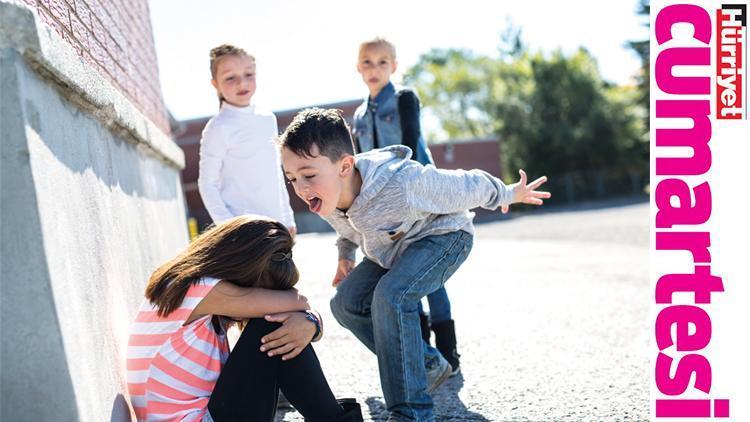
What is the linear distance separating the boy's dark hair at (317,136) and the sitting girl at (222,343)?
42 centimetres

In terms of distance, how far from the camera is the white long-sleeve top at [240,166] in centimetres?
396

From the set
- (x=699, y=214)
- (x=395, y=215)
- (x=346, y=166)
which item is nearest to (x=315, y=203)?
(x=346, y=166)

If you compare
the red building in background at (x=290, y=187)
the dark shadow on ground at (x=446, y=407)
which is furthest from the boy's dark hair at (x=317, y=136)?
the red building in background at (x=290, y=187)

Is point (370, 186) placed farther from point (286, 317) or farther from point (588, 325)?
point (588, 325)

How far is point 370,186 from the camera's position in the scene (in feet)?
9.82

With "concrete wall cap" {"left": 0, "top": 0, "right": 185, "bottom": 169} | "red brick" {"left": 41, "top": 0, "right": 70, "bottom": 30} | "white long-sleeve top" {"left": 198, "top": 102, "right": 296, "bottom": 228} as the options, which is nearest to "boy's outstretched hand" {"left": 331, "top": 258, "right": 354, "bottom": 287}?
"white long-sleeve top" {"left": 198, "top": 102, "right": 296, "bottom": 228}

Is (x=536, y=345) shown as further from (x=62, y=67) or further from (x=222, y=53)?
(x=62, y=67)

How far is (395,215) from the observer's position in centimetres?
302

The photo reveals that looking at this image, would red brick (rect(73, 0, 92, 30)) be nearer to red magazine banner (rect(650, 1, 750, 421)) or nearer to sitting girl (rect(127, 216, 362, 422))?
sitting girl (rect(127, 216, 362, 422))

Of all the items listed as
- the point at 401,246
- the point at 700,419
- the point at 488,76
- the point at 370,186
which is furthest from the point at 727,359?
the point at 488,76

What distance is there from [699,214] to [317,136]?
2.22m

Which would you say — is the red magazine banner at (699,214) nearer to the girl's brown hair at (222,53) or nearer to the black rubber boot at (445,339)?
the black rubber boot at (445,339)

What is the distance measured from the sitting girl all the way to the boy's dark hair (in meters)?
0.42

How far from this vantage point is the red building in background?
79.4 feet
